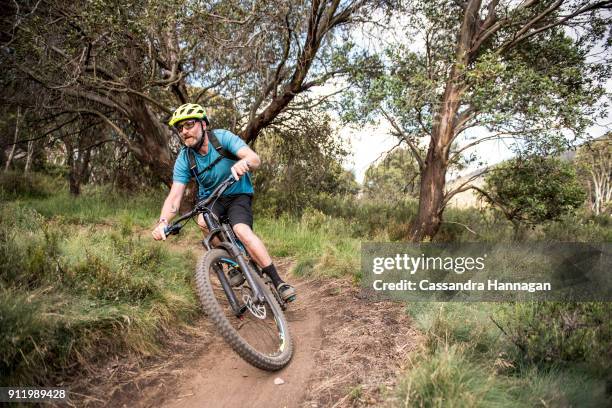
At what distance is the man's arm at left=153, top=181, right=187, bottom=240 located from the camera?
3.54m

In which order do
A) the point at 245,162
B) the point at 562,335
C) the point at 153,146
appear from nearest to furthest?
the point at 562,335 → the point at 245,162 → the point at 153,146

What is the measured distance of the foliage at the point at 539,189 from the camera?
348 inches

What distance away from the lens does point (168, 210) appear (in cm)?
386

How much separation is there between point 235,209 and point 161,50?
6.82 metres

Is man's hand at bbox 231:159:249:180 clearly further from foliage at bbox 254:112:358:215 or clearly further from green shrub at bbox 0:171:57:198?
green shrub at bbox 0:171:57:198

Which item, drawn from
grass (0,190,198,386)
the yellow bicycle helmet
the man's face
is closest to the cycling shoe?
grass (0,190,198,386)

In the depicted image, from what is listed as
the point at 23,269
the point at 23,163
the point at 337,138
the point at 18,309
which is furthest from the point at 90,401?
the point at 23,163

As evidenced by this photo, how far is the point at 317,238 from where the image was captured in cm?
801

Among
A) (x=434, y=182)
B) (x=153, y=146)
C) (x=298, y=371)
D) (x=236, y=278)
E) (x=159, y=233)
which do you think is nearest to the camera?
(x=298, y=371)

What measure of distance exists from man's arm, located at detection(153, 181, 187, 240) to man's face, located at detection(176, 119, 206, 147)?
0.50m

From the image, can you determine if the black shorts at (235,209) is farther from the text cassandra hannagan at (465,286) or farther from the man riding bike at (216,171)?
the text cassandra hannagan at (465,286)

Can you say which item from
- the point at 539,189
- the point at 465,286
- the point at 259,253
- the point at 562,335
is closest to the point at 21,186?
the point at 259,253

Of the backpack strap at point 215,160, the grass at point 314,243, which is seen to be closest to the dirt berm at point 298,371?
the grass at point 314,243

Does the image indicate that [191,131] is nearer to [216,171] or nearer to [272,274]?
[216,171]
